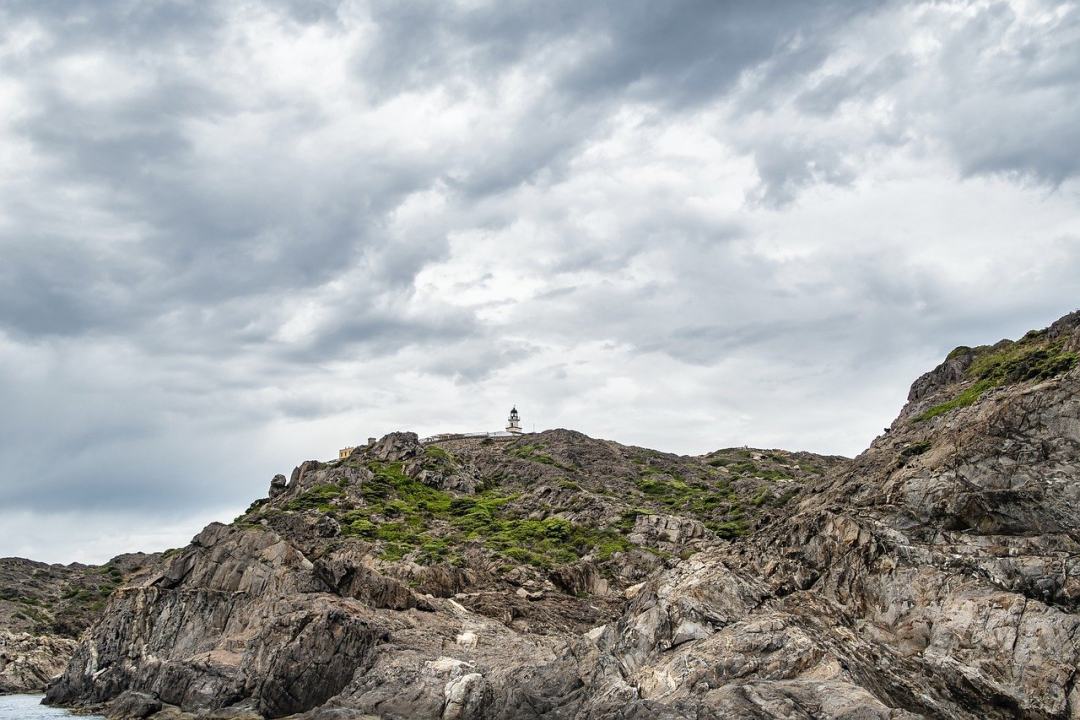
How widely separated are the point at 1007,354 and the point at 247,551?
207 feet

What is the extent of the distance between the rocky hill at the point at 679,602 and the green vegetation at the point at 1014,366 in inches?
15.2

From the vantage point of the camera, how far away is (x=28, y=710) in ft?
204

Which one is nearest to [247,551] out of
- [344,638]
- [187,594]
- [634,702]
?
[187,594]

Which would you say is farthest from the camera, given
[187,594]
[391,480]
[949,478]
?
[391,480]

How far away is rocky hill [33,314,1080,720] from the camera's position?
106 feet

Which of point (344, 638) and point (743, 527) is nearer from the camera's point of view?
point (344, 638)

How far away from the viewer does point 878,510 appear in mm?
42094

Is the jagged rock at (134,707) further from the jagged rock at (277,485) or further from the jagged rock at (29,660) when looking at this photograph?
the jagged rock at (277,485)

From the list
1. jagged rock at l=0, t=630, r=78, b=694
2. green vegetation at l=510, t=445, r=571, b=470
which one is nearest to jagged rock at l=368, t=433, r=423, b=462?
green vegetation at l=510, t=445, r=571, b=470

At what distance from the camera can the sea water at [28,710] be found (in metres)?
56.7

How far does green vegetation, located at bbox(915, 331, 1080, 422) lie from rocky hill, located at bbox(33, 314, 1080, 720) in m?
0.39

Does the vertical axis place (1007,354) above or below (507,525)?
above

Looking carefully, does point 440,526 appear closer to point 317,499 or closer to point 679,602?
point 317,499

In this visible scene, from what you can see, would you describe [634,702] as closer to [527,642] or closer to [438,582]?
[527,642]
